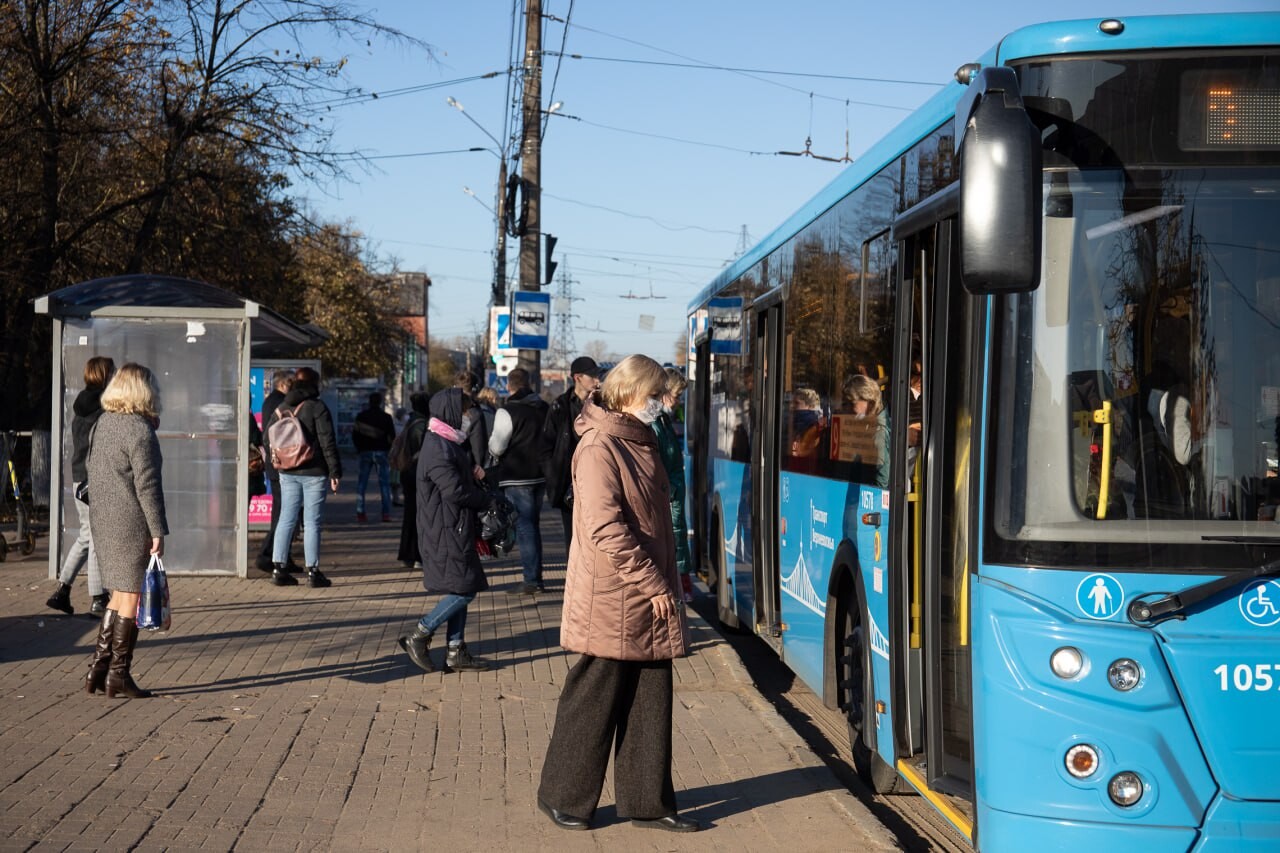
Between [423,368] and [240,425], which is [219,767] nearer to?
[240,425]

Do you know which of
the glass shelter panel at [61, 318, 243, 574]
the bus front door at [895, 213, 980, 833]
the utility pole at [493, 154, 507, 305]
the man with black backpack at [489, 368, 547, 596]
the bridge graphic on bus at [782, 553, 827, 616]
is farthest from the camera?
the utility pole at [493, 154, 507, 305]

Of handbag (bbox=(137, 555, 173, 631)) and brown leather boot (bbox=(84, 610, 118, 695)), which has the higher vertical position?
handbag (bbox=(137, 555, 173, 631))

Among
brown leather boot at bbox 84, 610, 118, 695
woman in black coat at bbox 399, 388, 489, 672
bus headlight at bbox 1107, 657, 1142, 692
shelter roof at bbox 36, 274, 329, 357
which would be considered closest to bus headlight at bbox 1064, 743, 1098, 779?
bus headlight at bbox 1107, 657, 1142, 692

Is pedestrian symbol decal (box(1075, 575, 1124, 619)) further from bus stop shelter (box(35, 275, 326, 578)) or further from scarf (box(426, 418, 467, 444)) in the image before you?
bus stop shelter (box(35, 275, 326, 578))

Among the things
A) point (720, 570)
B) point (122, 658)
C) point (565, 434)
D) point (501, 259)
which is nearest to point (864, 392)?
point (122, 658)

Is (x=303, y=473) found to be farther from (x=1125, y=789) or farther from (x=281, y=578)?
(x=1125, y=789)

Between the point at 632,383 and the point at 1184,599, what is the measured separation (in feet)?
7.27

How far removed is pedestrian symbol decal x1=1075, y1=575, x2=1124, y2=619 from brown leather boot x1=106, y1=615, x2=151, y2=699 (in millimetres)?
5466

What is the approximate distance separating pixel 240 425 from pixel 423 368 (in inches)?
3827

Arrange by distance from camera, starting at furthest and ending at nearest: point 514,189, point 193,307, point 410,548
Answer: point 514,189 → point 410,548 → point 193,307

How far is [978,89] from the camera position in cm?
442

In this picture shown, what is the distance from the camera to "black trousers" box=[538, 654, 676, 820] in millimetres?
5707

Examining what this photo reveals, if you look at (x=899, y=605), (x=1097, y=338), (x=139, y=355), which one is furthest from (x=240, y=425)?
(x=1097, y=338)

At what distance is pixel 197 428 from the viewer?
13703 millimetres
